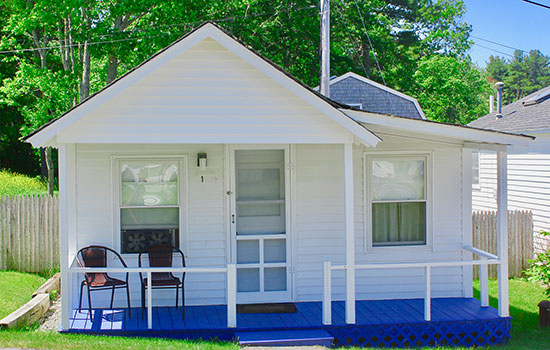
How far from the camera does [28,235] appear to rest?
482 inches

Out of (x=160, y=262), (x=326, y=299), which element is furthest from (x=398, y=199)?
(x=160, y=262)

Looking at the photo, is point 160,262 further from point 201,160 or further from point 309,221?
point 309,221

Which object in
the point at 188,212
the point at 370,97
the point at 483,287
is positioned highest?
the point at 370,97

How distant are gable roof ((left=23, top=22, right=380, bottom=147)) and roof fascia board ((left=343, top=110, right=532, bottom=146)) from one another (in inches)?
17.5

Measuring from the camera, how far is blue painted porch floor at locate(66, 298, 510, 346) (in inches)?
304

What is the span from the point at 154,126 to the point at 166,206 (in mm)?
1786

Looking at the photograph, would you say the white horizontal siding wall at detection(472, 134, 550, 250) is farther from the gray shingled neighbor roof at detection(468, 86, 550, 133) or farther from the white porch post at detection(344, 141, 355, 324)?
the white porch post at detection(344, 141, 355, 324)

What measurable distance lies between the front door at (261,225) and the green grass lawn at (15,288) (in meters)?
3.56

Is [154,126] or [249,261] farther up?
[154,126]

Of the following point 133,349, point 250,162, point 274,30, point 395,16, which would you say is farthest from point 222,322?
point 395,16

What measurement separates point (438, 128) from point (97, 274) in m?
5.11

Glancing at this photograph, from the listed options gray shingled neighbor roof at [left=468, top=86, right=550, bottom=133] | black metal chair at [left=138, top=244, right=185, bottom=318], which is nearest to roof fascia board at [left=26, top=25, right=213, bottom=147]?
black metal chair at [left=138, top=244, right=185, bottom=318]

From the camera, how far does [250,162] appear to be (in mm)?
8984

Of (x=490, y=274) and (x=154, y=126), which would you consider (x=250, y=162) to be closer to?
(x=154, y=126)
